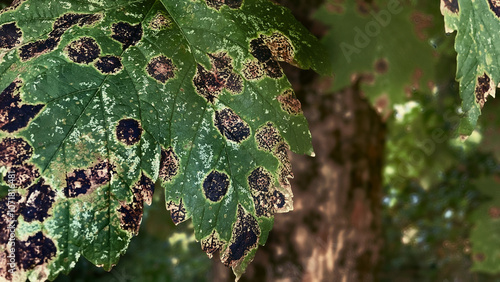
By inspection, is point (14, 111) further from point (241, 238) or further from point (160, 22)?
point (241, 238)

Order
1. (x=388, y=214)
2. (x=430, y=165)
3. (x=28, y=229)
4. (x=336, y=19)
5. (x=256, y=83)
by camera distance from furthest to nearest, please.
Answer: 1. (x=388, y=214)
2. (x=430, y=165)
3. (x=336, y=19)
4. (x=256, y=83)
5. (x=28, y=229)

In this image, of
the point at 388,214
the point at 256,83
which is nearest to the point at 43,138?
the point at 256,83

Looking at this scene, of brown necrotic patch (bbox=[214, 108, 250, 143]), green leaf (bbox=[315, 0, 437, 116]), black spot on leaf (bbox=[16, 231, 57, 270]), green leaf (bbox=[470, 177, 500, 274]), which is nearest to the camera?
black spot on leaf (bbox=[16, 231, 57, 270])

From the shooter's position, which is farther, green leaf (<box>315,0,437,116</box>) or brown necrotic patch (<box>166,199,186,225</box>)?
green leaf (<box>315,0,437,116</box>)

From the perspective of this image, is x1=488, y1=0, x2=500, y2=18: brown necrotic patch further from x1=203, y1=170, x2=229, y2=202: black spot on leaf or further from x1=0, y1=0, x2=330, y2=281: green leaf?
x1=203, y1=170, x2=229, y2=202: black spot on leaf

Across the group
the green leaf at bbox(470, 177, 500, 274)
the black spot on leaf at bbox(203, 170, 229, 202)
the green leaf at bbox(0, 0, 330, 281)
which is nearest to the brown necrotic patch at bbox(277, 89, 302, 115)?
the green leaf at bbox(0, 0, 330, 281)

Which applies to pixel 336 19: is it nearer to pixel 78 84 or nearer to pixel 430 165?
pixel 78 84
